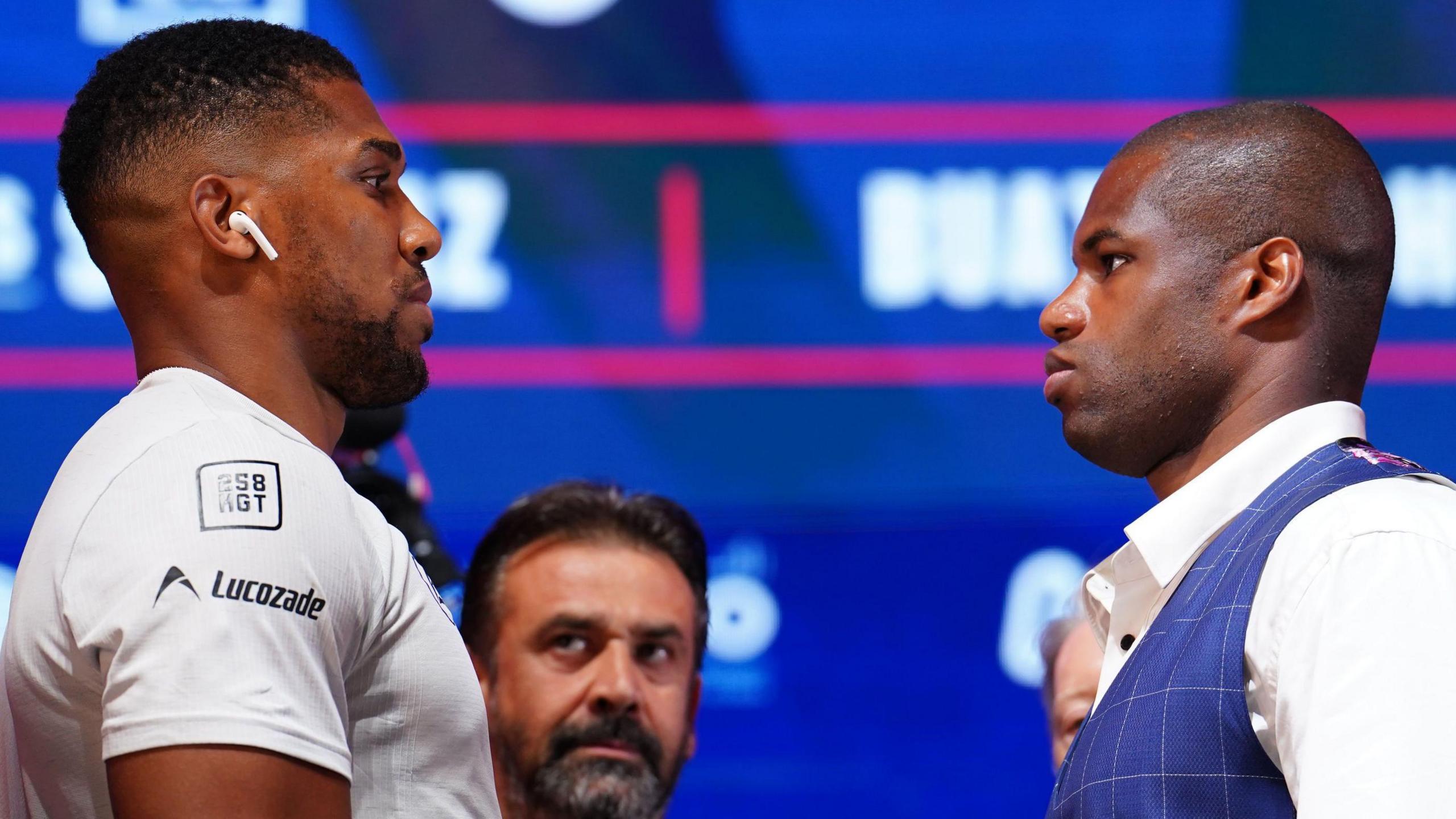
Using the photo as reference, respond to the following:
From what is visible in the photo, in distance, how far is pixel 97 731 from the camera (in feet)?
3.90

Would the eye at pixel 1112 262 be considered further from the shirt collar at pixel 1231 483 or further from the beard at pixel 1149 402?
the shirt collar at pixel 1231 483

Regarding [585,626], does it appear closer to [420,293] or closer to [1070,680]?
[1070,680]

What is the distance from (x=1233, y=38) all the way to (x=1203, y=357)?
202cm

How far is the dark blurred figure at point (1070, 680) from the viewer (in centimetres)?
250

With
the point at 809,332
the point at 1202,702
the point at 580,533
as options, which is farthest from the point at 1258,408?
the point at 809,332

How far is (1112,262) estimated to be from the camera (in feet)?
5.57

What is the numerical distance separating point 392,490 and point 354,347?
1.36m

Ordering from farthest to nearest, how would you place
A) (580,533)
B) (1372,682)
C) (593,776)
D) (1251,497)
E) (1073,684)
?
1. (580,533)
2. (1073,684)
3. (593,776)
4. (1251,497)
5. (1372,682)

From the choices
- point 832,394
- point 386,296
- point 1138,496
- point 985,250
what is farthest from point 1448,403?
point 386,296

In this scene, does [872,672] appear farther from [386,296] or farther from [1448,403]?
[386,296]

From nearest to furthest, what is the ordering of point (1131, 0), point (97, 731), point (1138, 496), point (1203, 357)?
point (97, 731) < point (1203, 357) < point (1138, 496) < point (1131, 0)

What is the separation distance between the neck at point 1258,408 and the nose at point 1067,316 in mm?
173

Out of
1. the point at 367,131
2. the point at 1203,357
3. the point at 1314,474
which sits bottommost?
the point at 1314,474

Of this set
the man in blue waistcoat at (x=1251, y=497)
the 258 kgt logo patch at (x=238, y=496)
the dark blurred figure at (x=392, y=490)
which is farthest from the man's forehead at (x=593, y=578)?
the 258 kgt logo patch at (x=238, y=496)
